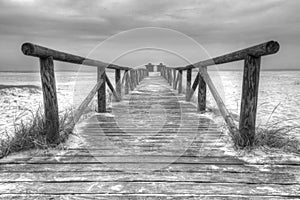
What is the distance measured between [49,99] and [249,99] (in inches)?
91.3

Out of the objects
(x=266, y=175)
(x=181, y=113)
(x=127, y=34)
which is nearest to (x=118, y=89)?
(x=181, y=113)

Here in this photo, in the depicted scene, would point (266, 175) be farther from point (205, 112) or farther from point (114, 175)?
point (205, 112)

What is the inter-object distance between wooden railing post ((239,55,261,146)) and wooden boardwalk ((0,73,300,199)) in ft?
1.24

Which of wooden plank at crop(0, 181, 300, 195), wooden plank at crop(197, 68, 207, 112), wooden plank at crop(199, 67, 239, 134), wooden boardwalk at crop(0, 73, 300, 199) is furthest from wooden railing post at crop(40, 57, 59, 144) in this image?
wooden plank at crop(197, 68, 207, 112)

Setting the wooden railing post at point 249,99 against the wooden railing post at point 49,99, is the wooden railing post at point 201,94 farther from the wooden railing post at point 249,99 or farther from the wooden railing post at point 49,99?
the wooden railing post at point 49,99

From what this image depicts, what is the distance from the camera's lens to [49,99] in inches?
104

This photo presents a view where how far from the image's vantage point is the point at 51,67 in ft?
8.59

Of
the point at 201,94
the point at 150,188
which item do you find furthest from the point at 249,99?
the point at 201,94

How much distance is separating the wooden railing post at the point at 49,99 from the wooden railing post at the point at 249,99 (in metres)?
2.23

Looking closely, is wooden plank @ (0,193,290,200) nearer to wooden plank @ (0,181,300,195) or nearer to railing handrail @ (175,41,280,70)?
wooden plank @ (0,181,300,195)

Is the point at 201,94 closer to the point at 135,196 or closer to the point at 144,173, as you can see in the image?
the point at 144,173

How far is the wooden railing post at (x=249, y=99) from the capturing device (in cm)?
257

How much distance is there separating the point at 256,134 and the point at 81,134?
94.1 inches

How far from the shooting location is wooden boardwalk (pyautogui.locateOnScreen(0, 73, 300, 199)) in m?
1.76
